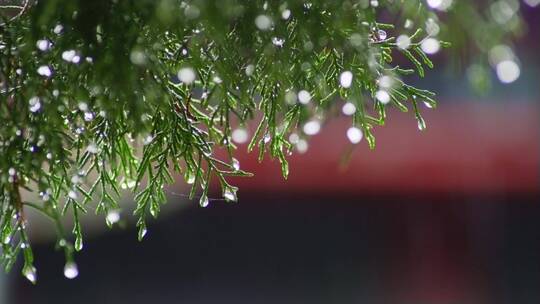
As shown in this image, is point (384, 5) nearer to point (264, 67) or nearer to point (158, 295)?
point (264, 67)

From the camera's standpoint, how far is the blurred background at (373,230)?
3688mm

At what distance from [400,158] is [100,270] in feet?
5.20

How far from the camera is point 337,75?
25.0 inches

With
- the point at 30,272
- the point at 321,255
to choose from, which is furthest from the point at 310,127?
the point at 321,255

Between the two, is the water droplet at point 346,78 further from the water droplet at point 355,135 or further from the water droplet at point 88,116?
the water droplet at point 88,116

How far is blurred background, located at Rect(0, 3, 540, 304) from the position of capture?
3688 millimetres

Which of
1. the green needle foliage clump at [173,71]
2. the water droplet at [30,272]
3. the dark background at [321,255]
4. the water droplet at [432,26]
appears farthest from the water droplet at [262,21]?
the dark background at [321,255]

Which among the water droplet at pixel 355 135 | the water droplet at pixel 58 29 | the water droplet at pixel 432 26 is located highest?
the water droplet at pixel 58 29

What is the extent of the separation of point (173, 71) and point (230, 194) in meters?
0.12

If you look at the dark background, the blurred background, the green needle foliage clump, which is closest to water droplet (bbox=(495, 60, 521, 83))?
the green needle foliage clump

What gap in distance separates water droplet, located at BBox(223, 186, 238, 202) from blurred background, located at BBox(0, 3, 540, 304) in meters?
2.83

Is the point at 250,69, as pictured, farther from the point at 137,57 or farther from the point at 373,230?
the point at 373,230

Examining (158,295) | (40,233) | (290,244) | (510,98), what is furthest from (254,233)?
(510,98)

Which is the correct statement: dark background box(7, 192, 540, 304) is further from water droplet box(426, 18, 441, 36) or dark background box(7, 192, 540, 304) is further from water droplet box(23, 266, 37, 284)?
water droplet box(426, 18, 441, 36)
